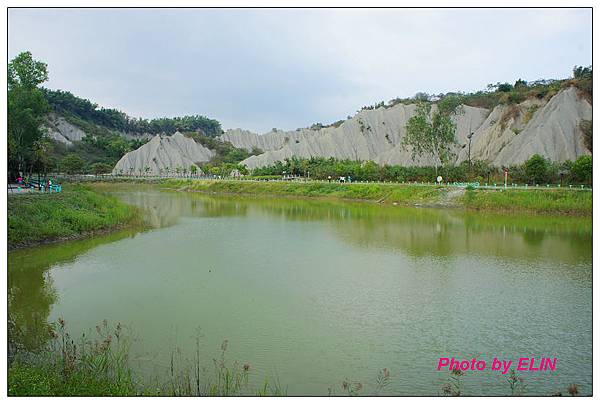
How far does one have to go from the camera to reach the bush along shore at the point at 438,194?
113 feet

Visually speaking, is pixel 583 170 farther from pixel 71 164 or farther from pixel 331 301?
pixel 71 164

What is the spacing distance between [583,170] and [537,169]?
12.4 feet

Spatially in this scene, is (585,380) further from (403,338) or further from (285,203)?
(285,203)

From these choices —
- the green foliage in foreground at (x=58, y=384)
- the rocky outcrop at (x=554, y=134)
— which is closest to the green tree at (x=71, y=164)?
the rocky outcrop at (x=554, y=134)

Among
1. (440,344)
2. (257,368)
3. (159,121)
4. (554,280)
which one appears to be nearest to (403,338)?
(440,344)

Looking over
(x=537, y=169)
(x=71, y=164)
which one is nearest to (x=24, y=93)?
(x=537, y=169)

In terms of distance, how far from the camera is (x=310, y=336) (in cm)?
1105

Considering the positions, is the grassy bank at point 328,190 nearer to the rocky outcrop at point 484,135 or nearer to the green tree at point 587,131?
the rocky outcrop at point 484,135

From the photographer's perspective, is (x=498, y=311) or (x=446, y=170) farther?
(x=446, y=170)

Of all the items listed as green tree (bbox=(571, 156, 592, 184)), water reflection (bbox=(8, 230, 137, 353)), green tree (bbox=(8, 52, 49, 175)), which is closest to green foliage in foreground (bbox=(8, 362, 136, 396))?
water reflection (bbox=(8, 230, 137, 353))

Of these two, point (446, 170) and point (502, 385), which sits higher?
point (446, 170)

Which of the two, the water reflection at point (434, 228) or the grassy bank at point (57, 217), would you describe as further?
the water reflection at point (434, 228)

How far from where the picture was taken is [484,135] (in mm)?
60031

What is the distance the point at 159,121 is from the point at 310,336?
152m
